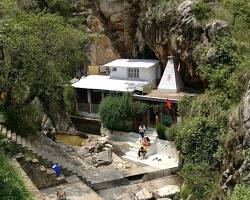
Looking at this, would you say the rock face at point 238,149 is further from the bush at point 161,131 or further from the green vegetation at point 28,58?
the green vegetation at point 28,58

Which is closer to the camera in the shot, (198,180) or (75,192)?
(198,180)

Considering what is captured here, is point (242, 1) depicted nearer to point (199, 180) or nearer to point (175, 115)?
point (175, 115)

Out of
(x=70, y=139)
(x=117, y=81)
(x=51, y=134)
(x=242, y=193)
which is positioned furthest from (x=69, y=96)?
(x=242, y=193)

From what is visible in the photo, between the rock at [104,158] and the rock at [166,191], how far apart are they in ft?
16.1

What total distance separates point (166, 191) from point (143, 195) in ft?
3.88

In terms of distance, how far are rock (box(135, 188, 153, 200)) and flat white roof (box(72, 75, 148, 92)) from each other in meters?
10.4

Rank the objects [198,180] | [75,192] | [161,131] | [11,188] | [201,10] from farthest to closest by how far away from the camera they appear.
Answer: [161,131] → [201,10] → [75,192] → [198,180] → [11,188]

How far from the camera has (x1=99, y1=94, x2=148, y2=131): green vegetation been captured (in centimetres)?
2910

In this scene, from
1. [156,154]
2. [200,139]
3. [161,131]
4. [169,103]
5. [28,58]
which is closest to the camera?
[200,139]

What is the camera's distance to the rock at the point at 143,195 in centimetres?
2056

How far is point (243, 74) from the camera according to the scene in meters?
20.1

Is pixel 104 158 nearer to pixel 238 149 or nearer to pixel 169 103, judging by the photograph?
pixel 169 103

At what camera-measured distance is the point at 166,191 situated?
21.1 m

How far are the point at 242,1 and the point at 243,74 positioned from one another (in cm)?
814
